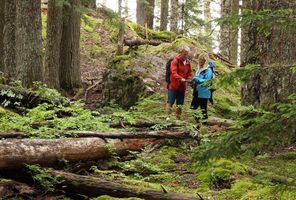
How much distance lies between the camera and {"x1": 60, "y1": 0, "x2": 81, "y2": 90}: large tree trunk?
15.5m

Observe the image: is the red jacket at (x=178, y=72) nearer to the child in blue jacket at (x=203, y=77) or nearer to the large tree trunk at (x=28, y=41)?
the child in blue jacket at (x=203, y=77)

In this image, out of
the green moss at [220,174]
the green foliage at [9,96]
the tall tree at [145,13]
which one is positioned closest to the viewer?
the green moss at [220,174]

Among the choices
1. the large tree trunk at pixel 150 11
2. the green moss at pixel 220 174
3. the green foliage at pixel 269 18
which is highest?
the large tree trunk at pixel 150 11

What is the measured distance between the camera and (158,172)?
665 cm

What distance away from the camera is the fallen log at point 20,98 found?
9641mm

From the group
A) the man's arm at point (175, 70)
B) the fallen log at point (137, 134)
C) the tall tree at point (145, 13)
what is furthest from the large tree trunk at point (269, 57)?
the tall tree at point (145, 13)

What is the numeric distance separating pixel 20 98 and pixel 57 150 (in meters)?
4.17

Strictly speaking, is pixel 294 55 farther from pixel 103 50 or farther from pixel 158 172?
pixel 103 50

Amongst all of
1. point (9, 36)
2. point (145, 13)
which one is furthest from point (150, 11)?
point (9, 36)

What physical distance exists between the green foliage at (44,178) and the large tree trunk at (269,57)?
4.04 m

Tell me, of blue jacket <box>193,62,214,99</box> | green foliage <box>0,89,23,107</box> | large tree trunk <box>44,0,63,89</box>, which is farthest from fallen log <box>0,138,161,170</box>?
large tree trunk <box>44,0,63,89</box>

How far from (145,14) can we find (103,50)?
3.23 meters

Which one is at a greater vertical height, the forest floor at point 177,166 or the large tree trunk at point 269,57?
the large tree trunk at point 269,57

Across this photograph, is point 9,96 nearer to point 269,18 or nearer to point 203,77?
point 203,77
